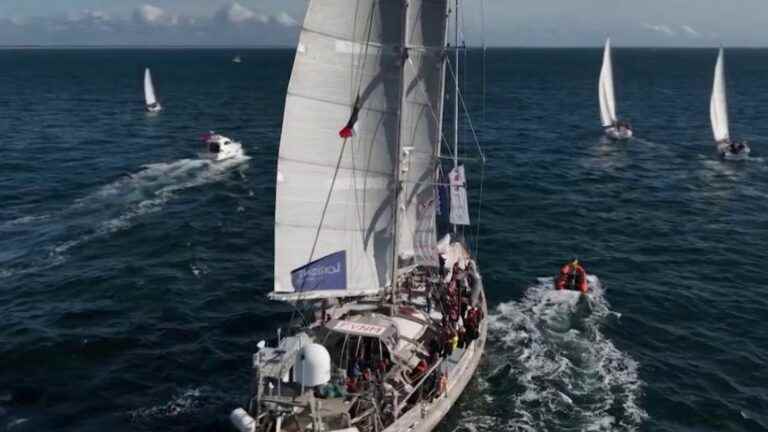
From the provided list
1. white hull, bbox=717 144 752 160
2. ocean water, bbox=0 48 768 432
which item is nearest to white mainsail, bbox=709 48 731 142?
ocean water, bbox=0 48 768 432

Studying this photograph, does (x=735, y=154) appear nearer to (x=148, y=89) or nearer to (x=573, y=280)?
(x=573, y=280)

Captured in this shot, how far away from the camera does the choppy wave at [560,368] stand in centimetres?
3053

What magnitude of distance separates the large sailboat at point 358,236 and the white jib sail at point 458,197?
3.93 ft

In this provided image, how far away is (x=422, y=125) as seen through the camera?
3272cm

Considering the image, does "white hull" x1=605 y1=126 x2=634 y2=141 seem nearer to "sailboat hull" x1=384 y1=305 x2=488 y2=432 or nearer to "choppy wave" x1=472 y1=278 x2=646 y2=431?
"choppy wave" x1=472 y1=278 x2=646 y2=431

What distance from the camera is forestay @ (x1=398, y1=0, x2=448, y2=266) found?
100 feet

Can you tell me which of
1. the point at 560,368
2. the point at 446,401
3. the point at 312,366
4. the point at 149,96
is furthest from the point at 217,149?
the point at 312,366

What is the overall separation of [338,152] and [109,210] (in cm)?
4014

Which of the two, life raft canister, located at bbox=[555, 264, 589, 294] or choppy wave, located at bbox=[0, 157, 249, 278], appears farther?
choppy wave, located at bbox=[0, 157, 249, 278]

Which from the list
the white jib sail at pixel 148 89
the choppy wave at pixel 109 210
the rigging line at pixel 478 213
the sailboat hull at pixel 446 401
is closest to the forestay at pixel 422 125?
the sailboat hull at pixel 446 401

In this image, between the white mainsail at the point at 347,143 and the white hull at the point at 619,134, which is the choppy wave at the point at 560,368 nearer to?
the white mainsail at the point at 347,143

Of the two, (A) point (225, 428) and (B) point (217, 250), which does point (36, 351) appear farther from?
(B) point (217, 250)

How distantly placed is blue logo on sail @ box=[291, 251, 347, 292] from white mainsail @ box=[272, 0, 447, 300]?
47 mm

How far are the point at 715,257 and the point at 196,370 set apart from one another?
41.5m
